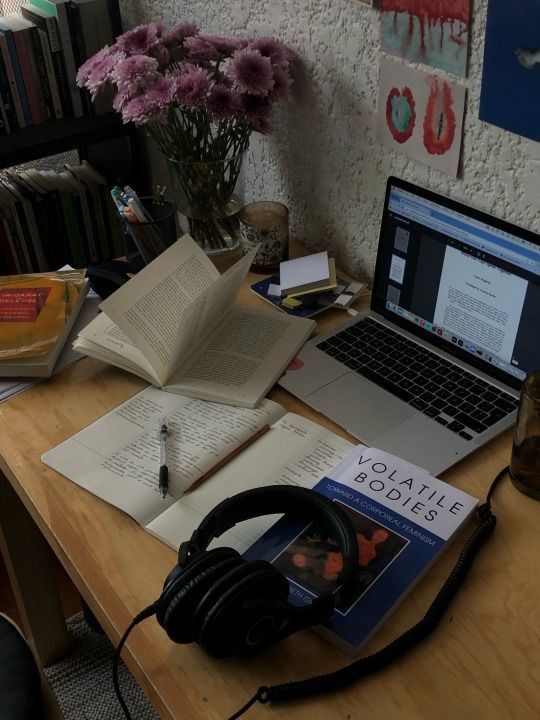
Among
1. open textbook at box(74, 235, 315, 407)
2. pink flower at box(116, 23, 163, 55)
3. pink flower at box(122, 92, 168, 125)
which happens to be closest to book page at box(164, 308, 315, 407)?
open textbook at box(74, 235, 315, 407)

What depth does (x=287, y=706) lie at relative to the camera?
0.70 meters

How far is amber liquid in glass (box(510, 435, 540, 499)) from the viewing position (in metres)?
0.88

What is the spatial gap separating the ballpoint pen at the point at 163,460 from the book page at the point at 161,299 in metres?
0.10

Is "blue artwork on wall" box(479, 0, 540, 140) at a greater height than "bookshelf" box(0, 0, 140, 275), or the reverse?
"blue artwork on wall" box(479, 0, 540, 140)

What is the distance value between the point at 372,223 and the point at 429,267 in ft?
0.65

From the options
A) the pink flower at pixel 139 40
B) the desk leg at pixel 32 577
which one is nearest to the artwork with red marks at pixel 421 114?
the pink flower at pixel 139 40

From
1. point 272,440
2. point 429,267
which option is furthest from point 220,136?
point 272,440

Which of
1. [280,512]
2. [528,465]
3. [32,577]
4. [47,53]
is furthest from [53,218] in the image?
[528,465]

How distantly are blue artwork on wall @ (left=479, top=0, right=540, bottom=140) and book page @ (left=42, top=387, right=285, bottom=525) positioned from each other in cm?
47

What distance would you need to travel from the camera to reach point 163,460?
0.96 m

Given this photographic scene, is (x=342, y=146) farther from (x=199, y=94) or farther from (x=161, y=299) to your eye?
(x=161, y=299)

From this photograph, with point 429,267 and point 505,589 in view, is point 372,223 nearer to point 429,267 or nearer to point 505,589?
point 429,267

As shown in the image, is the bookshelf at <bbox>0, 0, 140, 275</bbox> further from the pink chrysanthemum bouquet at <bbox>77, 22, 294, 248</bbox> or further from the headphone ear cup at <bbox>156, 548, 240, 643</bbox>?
the headphone ear cup at <bbox>156, 548, 240, 643</bbox>

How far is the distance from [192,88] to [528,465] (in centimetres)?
73
